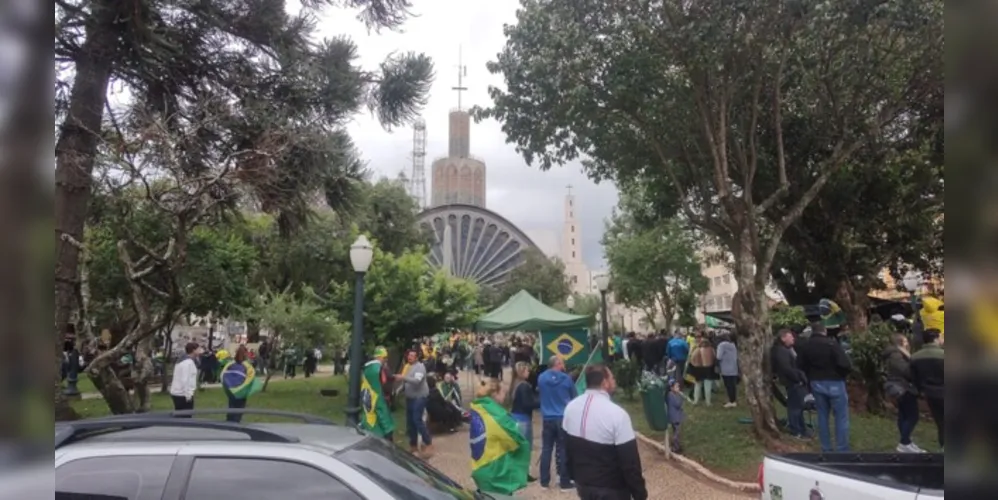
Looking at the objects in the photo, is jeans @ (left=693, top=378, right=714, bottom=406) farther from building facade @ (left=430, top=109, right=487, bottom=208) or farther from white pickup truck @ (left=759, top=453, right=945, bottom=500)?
building facade @ (left=430, top=109, right=487, bottom=208)

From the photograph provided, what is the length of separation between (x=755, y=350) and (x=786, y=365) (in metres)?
0.47

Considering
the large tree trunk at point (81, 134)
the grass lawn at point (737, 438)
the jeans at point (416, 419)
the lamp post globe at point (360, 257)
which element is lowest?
the grass lawn at point (737, 438)

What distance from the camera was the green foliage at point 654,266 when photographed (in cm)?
3284

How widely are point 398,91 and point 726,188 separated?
5669 mm

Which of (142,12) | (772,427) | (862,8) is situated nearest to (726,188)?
(862,8)

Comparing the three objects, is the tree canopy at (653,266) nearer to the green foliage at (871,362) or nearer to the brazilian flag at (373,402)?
the green foliage at (871,362)

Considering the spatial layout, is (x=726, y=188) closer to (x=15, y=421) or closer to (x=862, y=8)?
(x=862, y=8)

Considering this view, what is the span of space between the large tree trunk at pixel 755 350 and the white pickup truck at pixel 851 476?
18.4 ft

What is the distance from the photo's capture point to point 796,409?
397 inches

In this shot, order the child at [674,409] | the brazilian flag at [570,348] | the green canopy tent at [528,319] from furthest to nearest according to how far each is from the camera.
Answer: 1. the green canopy tent at [528,319]
2. the brazilian flag at [570,348]
3. the child at [674,409]

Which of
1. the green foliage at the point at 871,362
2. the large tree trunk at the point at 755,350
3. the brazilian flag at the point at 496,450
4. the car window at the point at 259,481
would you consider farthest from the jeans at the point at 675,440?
the car window at the point at 259,481

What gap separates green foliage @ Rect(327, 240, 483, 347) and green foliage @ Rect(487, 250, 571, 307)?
144 ft

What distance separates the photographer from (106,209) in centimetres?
1005

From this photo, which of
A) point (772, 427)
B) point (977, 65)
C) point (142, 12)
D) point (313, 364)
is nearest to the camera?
point (977, 65)
